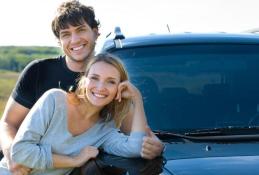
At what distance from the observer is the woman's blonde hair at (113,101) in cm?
431

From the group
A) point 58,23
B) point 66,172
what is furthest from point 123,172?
point 58,23

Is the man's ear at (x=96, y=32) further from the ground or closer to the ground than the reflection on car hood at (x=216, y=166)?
further from the ground

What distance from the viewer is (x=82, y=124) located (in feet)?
14.3

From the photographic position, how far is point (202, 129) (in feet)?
15.6

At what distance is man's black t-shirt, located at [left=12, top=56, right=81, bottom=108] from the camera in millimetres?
4910

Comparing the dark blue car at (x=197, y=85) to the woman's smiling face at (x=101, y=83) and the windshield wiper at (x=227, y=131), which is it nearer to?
the windshield wiper at (x=227, y=131)

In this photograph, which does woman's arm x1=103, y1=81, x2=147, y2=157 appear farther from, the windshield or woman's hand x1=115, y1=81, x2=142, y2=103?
the windshield

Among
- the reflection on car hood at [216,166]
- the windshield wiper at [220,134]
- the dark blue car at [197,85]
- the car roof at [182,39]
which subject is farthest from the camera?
the car roof at [182,39]

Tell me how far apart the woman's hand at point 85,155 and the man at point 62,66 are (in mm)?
773

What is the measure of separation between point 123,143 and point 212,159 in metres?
0.56

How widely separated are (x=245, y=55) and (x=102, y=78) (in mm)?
1453

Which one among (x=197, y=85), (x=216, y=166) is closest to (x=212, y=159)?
(x=216, y=166)

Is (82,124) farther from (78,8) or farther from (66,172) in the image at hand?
(78,8)

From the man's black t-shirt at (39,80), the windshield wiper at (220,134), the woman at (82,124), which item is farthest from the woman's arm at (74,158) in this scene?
the man's black t-shirt at (39,80)
